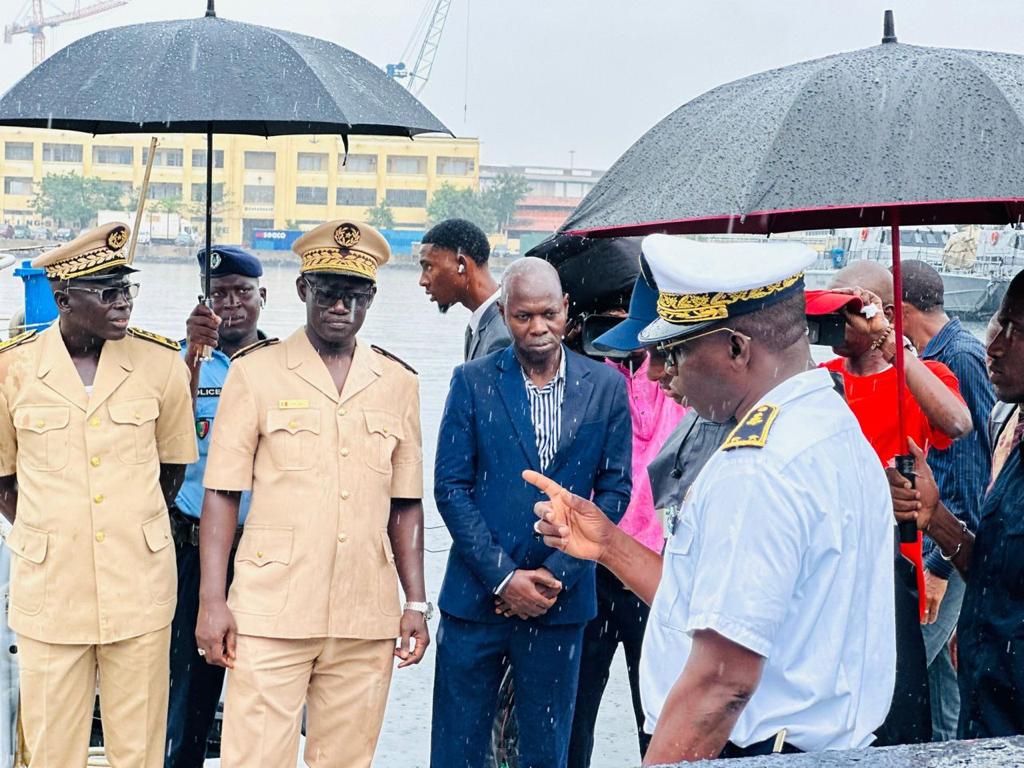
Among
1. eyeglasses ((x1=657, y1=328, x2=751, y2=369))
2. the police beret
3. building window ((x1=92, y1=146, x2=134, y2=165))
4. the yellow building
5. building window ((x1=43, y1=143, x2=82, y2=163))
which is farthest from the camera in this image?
building window ((x1=43, y1=143, x2=82, y2=163))

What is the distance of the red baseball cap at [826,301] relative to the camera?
11.5 ft

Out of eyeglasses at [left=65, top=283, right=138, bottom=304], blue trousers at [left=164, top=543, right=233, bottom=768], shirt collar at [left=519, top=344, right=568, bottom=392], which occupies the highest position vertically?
eyeglasses at [left=65, top=283, right=138, bottom=304]

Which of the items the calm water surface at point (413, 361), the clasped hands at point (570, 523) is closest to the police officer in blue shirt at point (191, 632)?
the calm water surface at point (413, 361)

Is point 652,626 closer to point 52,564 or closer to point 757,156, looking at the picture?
point 757,156

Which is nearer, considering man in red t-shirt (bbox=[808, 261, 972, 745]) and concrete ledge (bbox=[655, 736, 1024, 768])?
concrete ledge (bbox=[655, 736, 1024, 768])

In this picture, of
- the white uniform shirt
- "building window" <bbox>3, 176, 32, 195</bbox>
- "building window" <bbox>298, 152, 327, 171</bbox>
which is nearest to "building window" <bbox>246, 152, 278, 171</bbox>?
"building window" <bbox>298, 152, 327, 171</bbox>

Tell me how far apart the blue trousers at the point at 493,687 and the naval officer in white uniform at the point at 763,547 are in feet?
5.74

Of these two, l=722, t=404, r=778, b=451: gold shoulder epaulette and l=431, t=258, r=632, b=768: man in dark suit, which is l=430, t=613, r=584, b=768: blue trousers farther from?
l=722, t=404, r=778, b=451: gold shoulder epaulette

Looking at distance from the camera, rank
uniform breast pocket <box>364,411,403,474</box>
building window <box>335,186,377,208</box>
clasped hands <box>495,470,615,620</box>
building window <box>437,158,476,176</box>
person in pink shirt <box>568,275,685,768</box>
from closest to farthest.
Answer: clasped hands <box>495,470,615,620</box>, uniform breast pocket <box>364,411,403,474</box>, person in pink shirt <box>568,275,685,768</box>, building window <box>335,186,377,208</box>, building window <box>437,158,476,176</box>

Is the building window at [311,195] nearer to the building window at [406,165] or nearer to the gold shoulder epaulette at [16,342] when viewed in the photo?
the building window at [406,165]

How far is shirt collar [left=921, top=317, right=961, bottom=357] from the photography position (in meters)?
5.00

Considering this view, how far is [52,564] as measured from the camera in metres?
3.79

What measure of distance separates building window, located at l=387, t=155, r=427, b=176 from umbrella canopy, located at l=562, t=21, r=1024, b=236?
79392mm

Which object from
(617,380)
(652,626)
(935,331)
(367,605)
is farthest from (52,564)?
(935,331)
